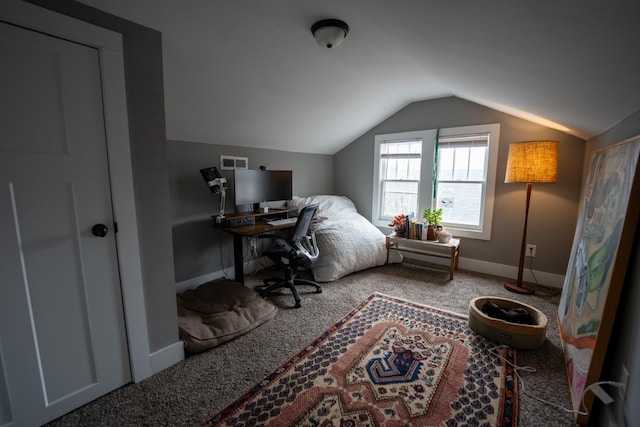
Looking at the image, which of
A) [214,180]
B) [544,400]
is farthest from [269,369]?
[214,180]

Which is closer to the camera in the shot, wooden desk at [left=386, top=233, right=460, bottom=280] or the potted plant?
wooden desk at [left=386, top=233, right=460, bottom=280]

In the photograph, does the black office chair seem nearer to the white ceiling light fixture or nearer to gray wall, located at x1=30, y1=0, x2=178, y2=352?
gray wall, located at x1=30, y1=0, x2=178, y2=352

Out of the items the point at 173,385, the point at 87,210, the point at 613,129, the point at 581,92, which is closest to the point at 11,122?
the point at 87,210

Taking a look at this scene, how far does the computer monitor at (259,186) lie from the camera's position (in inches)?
117

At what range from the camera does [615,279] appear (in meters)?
1.24

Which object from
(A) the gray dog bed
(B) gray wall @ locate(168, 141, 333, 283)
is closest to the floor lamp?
(A) the gray dog bed

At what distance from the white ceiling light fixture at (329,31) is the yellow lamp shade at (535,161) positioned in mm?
2197

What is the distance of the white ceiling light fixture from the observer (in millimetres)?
1780

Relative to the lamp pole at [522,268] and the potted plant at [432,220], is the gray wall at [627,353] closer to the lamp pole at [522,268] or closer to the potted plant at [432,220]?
the lamp pole at [522,268]

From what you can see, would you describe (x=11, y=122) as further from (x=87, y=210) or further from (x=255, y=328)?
(x=255, y=328)

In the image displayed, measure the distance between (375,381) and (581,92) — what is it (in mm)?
2088

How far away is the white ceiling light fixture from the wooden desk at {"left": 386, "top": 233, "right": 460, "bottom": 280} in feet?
8.14

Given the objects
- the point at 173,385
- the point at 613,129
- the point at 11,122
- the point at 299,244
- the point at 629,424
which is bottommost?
the point at 173,385

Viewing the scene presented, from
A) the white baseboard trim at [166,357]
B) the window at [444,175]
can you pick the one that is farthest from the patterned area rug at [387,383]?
the window at [444,175]
